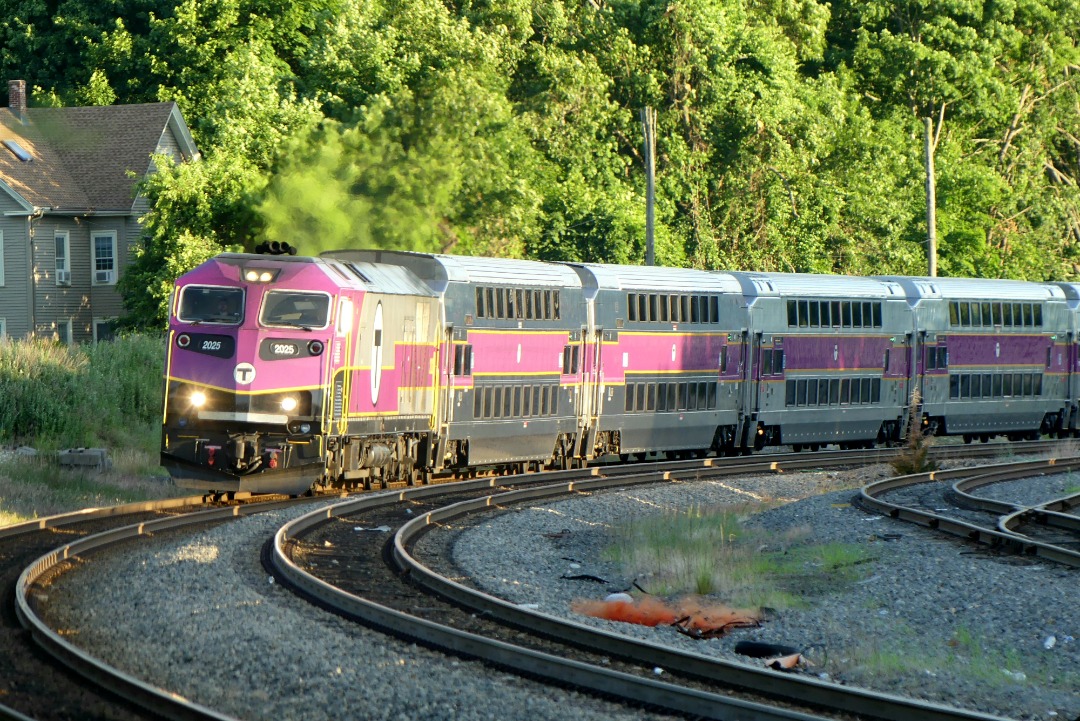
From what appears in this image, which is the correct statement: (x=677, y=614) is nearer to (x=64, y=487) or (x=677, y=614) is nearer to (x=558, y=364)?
(x=64, y=487)

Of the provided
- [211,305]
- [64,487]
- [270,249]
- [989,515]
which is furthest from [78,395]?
[989,515]

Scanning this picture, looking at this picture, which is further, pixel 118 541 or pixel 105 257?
pixel 105 257

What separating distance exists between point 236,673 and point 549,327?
1672 cm

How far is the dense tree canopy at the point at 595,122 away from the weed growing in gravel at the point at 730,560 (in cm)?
2414

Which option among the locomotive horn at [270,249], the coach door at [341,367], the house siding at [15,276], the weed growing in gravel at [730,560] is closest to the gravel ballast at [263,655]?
the weed growing in gravel at [730,560]

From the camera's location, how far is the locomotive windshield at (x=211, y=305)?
20.2 metres

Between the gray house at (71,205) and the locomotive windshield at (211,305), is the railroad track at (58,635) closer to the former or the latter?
the locomotive windshield at (211,305)

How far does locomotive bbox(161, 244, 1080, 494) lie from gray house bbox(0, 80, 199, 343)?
70.2ft

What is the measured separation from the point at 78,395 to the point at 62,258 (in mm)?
20685

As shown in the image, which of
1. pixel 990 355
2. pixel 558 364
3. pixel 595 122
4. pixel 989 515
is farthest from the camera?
pixel 595 122

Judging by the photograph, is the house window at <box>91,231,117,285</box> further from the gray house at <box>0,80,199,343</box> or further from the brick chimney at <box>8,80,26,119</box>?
the brick chimney at <box>8,80,26,119</box>

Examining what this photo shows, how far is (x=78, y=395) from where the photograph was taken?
28016 millimetres

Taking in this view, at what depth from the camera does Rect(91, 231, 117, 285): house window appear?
1882 inches

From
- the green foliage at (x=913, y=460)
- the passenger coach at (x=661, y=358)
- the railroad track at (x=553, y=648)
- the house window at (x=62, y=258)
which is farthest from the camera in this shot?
the house window at (x=62, y=258)
